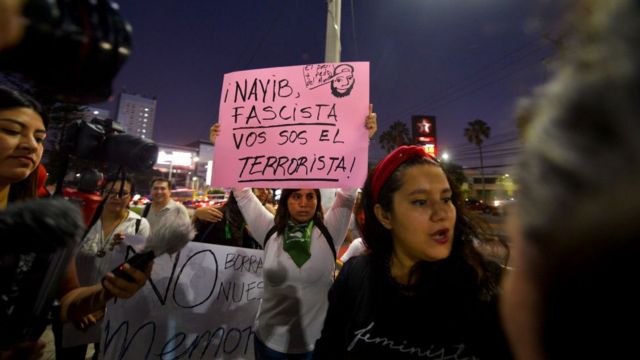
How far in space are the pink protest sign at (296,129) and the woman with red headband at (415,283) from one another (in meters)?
0.60

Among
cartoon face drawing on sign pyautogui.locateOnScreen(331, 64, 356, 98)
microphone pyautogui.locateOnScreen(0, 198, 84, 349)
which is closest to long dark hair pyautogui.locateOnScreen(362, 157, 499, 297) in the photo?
cartoon face drawing on sign pyautogui.locateOnScreen(331, 64, 356, 98)

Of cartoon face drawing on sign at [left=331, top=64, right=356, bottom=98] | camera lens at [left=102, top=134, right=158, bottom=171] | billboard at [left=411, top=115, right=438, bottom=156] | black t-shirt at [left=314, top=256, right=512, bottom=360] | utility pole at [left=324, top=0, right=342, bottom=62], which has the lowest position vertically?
black t-shirt at [left=314, top=256, right=512, bottom=360]

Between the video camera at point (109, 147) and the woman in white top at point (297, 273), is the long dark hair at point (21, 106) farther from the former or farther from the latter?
the woman in white top at point (297, 273)

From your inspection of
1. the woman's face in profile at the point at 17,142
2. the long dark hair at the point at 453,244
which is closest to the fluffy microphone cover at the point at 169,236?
the woman's face in profile at the point at 17,142

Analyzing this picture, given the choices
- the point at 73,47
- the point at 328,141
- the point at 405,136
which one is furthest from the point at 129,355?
the point at 405,136

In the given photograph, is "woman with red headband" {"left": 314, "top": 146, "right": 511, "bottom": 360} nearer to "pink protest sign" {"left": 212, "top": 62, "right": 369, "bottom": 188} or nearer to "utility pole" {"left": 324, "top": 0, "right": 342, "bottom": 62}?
"pink protest sign" {"left": 212, "top": 62, "right": 369, "bottom": 188}

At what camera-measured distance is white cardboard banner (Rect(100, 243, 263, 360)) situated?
220cm

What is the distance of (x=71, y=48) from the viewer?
641 mm

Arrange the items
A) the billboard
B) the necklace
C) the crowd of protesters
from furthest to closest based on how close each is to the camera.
Answer: 1. the billboard
2. the necklace
3. the crowd of protesters

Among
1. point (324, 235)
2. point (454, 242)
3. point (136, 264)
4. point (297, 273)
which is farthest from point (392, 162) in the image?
point (136, 264)

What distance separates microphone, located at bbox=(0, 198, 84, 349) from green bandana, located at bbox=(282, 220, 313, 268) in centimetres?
151

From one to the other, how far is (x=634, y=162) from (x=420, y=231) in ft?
3.77

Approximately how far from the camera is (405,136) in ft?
143

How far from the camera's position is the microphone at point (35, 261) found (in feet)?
2.46
